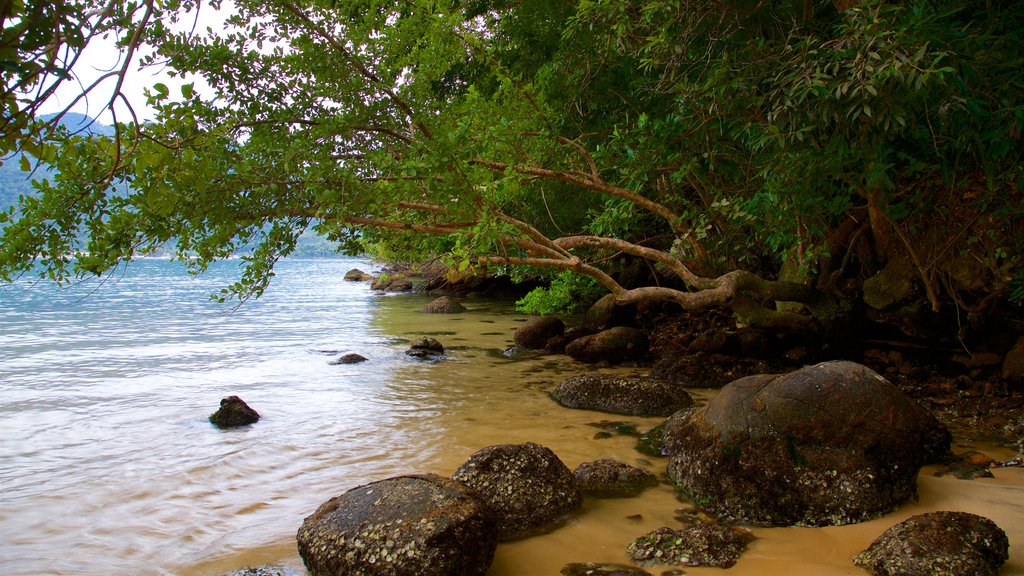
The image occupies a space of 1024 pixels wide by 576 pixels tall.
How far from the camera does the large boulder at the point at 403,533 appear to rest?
421cm

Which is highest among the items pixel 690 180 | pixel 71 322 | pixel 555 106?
pixel 555 106

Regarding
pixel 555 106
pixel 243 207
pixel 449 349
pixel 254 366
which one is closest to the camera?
pixel 243 207

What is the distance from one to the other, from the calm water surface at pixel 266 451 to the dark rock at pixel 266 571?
16cm

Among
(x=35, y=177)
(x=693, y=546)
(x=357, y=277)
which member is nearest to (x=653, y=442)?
(x=693, y=546)

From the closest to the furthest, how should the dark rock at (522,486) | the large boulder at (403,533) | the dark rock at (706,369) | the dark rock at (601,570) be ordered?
the large boulder at (403,533) → the dark rock at (601,570) → the dark rock at (522,486) → the dark rock at (706,369)

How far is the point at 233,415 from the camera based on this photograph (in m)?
9.02

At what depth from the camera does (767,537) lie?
481 centimetres

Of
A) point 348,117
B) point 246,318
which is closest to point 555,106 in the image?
point 348,117

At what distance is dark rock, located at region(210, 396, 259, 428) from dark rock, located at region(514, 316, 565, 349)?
23.1 ft

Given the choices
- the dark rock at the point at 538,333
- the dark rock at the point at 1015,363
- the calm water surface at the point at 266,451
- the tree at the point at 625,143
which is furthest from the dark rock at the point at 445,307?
the dark rock at the point at 1015,363

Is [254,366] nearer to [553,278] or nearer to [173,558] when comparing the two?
[173,558]

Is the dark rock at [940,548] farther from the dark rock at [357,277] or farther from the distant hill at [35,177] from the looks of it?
the dark rock at [357,277]

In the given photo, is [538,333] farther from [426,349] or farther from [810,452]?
[810,452]

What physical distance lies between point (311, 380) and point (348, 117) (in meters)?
5.85
